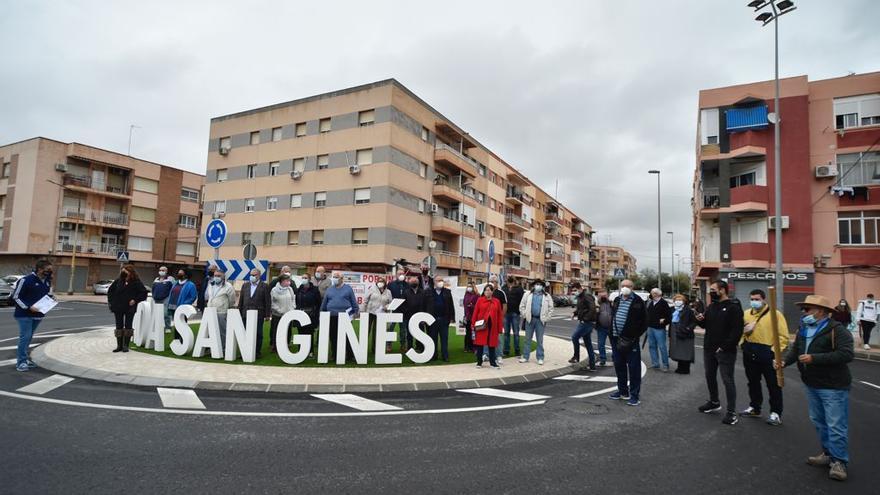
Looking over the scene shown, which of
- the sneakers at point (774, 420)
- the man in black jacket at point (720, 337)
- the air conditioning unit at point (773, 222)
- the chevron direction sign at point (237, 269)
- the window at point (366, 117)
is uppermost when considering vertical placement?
the window at point (366, 117)

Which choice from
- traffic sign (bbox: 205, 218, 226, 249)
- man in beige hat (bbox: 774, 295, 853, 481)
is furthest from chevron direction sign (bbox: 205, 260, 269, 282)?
man in beige hat (bbox: 774, 295, 853, 481)

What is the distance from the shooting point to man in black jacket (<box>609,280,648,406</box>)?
6.91 meters

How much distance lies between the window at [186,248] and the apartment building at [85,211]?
0.35ft

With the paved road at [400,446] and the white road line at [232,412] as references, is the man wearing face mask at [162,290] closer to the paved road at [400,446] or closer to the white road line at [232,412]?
the paved road at [400,446]

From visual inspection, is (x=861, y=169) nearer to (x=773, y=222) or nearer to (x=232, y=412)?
(x=773, y=222)

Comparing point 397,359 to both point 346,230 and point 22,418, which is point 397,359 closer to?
point 22,418

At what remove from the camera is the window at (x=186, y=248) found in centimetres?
4862

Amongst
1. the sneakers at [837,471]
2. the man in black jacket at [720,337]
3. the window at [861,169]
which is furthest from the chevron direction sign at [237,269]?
the window at [861,169]

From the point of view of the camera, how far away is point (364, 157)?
33.4m

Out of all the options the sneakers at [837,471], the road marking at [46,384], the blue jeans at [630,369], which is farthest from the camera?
the blue jeans at [630,369]

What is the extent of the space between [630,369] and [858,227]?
2435 centimetres

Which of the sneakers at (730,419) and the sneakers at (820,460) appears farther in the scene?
the sneakers at (730,419)

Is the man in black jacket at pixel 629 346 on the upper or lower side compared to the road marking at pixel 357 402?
upper

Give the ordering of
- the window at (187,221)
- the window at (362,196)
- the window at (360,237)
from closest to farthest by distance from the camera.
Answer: the window at (360,237) → the window at (362,196) → the window at (187,221)
